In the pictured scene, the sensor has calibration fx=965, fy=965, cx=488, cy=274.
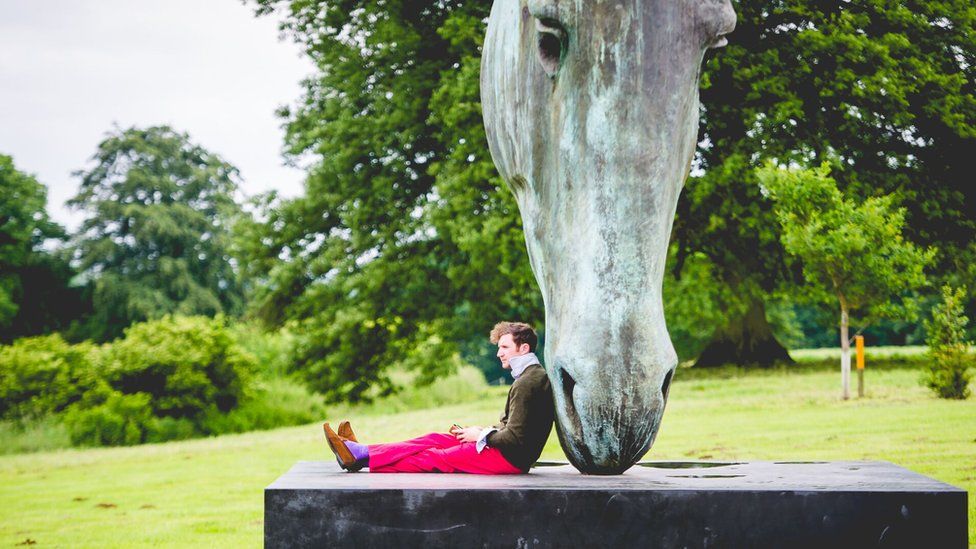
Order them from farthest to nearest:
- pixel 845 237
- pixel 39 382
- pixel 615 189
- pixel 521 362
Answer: pixel 39 382 → pixel 845 237 → pixel 521 362 → pixel 615 189

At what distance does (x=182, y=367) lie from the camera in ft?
67.6

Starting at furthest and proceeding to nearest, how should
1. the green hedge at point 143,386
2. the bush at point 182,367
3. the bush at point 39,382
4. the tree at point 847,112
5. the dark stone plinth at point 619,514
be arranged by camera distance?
the bush at point 182,367 < the bush at point 39,382 < the green hedge at point 143,386 < the tree at point 847,112 < the dark stone plinth at point 619,514

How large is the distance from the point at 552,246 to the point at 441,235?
13.1 metres

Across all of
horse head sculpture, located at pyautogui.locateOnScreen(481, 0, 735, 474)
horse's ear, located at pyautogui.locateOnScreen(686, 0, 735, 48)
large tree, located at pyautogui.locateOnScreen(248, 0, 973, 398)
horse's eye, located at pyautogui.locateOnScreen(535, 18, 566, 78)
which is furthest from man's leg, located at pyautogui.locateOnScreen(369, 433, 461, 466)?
large tree, located at pyautogui.locateOnScreen(248, 0, 973, 398)

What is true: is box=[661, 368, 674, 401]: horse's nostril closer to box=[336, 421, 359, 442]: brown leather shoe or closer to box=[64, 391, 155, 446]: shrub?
box=[336, 421, 359, 442]: brown leather shoe

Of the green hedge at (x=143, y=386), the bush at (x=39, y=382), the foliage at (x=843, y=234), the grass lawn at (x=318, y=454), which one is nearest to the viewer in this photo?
the grass lawn at (x=318, y=454)

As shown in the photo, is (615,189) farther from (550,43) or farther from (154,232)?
(154,232)

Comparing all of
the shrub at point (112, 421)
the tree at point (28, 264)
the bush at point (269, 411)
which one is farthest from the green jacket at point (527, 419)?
the tree at point (28, 264)

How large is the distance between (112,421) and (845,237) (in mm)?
14189

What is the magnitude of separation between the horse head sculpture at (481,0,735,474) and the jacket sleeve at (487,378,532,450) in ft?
2.10

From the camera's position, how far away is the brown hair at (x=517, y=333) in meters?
4.64

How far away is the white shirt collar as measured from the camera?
455cm

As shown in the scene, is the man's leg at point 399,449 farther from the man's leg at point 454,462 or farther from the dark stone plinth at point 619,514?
the dark stone plinth at point 619,514

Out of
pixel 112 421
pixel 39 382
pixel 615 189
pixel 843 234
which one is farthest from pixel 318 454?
pixel 615 189
